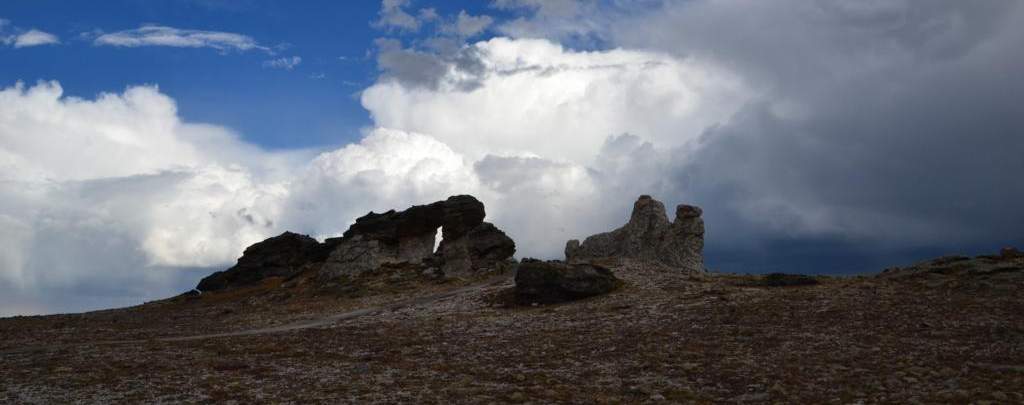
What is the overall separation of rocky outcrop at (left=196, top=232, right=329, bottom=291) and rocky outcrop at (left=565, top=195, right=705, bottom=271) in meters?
23.8

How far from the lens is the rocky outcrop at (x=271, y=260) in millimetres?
65750

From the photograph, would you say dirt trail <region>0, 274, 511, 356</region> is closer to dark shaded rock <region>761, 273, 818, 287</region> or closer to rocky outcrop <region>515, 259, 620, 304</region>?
rocky outcrop <region>515, 259, 620, 304</region>

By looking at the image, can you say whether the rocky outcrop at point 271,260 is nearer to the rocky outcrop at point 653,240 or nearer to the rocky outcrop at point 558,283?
the rocky outcrop at point 653,240

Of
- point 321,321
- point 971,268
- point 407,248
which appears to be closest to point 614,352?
point 971,268

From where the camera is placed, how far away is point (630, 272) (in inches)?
1599

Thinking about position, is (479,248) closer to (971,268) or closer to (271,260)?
(271,260)

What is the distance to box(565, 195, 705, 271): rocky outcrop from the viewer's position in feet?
154

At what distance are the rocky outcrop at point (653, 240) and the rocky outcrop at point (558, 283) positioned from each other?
7573 millimetres

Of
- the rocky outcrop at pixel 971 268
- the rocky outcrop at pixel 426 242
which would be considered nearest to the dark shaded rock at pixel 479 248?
the rocky outcrop at pixel 426 242

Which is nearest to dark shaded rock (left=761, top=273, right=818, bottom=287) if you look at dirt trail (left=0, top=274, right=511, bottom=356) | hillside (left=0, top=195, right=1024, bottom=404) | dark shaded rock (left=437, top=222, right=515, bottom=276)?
hillside (left=0, top=195, right=1024, bottom=404)

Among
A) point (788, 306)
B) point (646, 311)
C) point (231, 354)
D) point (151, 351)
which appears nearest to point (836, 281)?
point (788, 306)

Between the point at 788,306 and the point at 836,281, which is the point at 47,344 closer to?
the point at 788,306

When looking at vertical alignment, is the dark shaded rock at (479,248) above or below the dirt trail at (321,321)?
above

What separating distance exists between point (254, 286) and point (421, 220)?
14515mm
